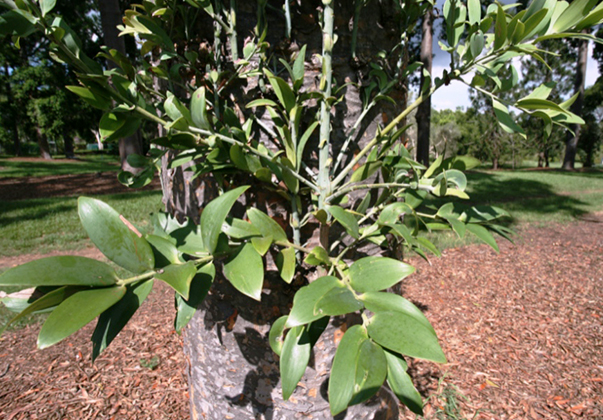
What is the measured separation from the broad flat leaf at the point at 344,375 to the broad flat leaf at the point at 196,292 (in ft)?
0.70

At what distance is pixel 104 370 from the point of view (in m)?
2.11

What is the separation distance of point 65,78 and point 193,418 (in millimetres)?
21402

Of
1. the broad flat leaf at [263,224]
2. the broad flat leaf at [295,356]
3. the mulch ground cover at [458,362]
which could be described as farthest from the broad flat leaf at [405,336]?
the mulch ground cover at [458,362]

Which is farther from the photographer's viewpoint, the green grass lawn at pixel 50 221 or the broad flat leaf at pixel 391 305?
the green grass lawn at pixel 50 221

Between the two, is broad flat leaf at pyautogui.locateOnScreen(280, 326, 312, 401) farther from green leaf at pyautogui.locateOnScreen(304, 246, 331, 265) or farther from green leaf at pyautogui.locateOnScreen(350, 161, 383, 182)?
green leaf at pyautogui.locateOnScreen(350, 161, 383, 182)

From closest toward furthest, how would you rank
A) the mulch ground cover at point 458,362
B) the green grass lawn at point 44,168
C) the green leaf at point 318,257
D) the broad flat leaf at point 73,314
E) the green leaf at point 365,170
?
the broad flat leaf at point 73,314, the green leaf at point 318,257, the green leaf at point 365,170, the mulch ground cover at point 458,362, the green grass lawn at point 44,168

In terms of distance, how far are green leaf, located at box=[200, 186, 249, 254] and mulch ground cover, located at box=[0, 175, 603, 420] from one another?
1428 mm

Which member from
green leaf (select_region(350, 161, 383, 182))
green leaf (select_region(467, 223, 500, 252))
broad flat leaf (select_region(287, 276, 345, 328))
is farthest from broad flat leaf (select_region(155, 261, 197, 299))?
green leaf (select_region(467, 223, 500, 252))

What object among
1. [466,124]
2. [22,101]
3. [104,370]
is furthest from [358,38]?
[466,124]

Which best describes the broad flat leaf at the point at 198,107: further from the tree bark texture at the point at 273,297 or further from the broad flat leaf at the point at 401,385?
the broad flat leaf at the point at 401,385

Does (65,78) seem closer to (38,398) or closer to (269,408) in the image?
(38,398)

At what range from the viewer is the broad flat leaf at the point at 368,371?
1.39ft

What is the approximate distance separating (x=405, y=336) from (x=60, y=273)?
1.44 feet

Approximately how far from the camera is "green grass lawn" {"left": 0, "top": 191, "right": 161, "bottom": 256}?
477 cm
